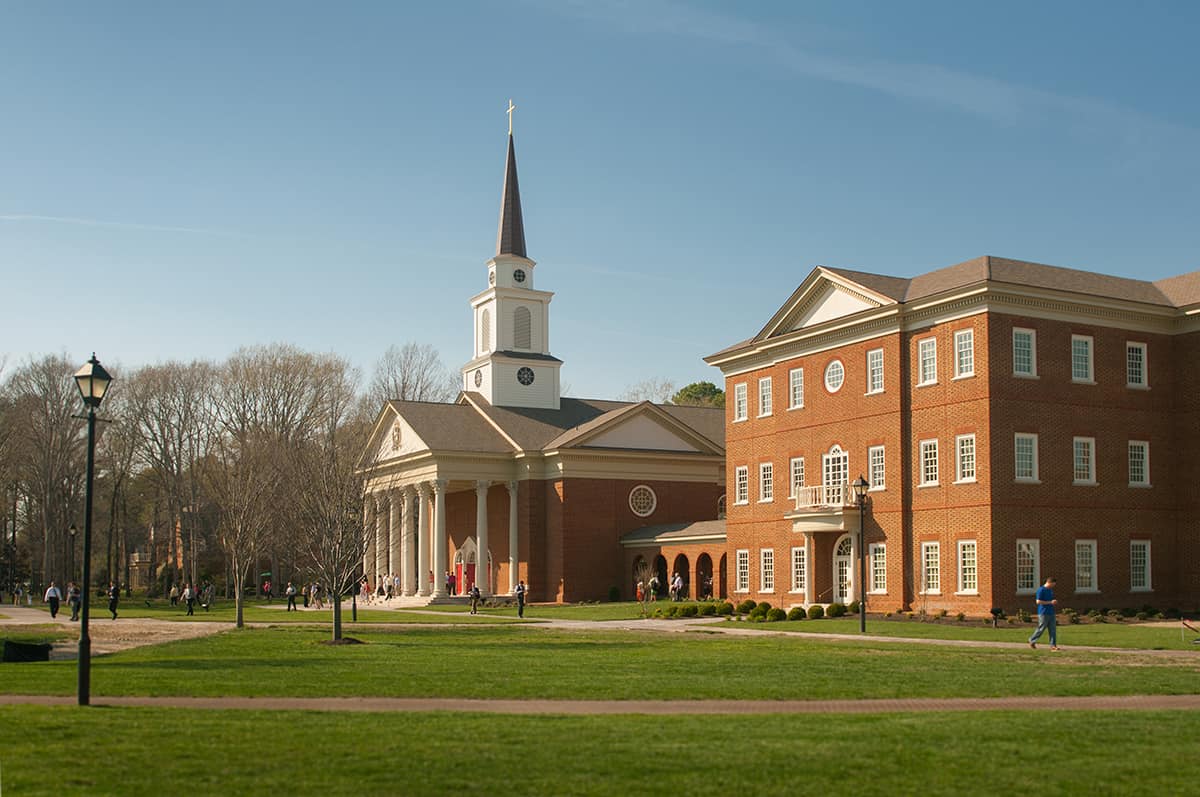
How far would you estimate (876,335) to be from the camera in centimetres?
4512

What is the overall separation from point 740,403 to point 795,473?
5.39m

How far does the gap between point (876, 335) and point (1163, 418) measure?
10.3 meters

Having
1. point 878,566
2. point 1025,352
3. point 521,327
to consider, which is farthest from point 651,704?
point 521,327

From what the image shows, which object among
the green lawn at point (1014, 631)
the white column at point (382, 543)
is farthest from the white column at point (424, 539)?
the green lawn at point (1014, 631)

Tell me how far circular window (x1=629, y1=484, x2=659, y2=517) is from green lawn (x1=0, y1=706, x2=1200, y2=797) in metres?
51.0

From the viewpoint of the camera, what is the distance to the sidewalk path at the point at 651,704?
16047 mm

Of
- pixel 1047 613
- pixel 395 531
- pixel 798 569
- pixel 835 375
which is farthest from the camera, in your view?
pixel 395 531

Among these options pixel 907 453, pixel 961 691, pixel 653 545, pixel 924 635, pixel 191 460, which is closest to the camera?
pixel 961 691

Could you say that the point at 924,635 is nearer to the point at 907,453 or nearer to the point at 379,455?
the point at 907,453

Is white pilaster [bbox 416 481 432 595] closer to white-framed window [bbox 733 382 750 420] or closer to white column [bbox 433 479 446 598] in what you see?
white column [bbox 433 479 446 598]

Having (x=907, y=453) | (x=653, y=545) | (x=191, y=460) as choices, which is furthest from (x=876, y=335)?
(x=191, y=460)

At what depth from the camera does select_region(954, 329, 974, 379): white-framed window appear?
41.3 metres

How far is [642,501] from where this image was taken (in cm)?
6675

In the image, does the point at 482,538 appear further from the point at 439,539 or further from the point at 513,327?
the point at 513,327
